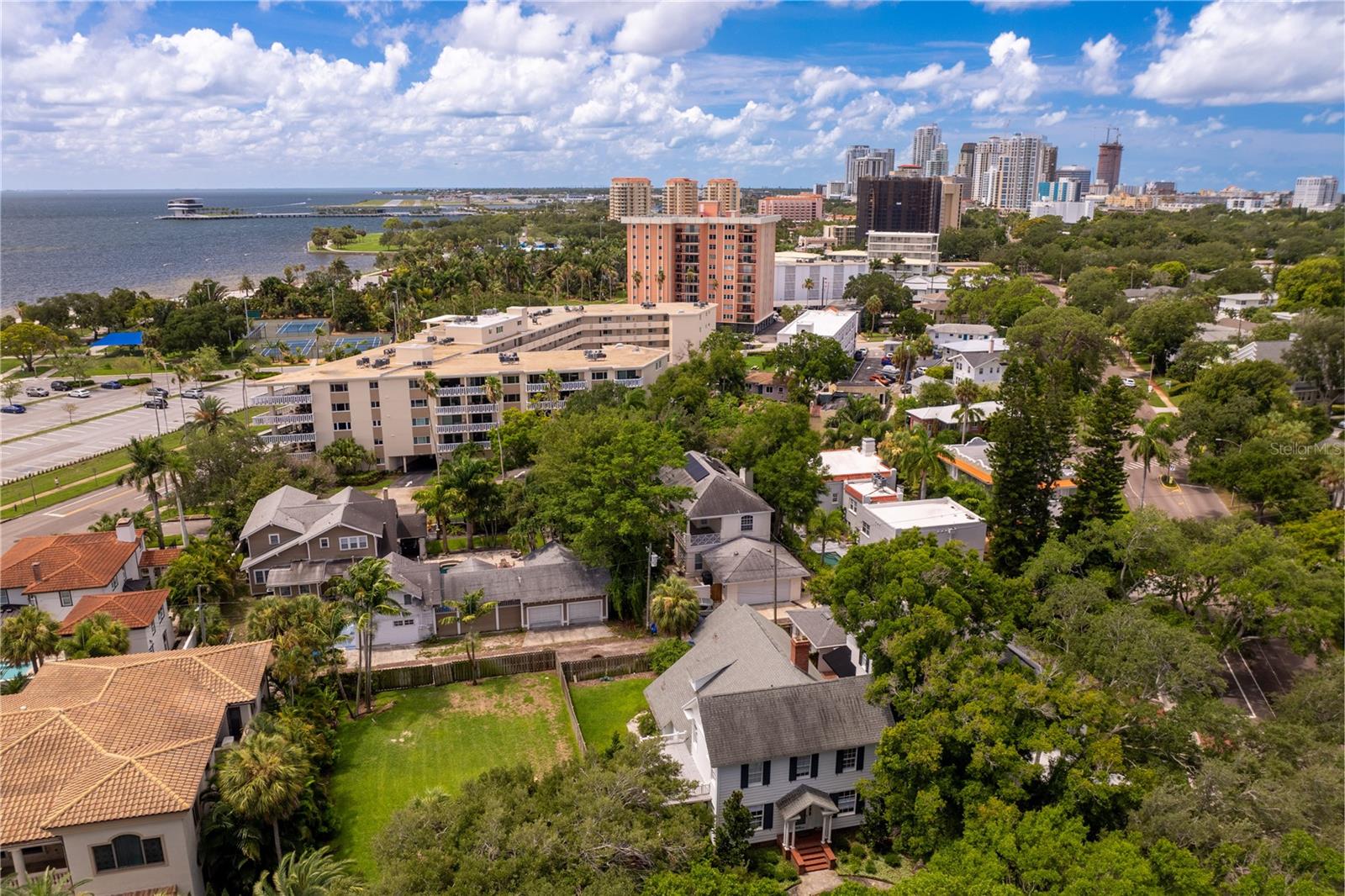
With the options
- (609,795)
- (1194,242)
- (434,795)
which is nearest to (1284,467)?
(609,795)

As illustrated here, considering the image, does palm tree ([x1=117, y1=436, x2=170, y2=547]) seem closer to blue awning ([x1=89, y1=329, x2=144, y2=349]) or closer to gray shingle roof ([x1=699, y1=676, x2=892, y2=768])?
gray shingle roof ([x1=699, y1=676, x2=892, y2=768])

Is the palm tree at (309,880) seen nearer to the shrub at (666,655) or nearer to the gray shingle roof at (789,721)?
the gray shingle roof at (789,721)

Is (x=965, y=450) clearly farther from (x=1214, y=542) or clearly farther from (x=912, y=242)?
(x=912, y=242)

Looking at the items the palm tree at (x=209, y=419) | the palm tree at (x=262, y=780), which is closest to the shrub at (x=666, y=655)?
the palm tree at (x=262, y=780)

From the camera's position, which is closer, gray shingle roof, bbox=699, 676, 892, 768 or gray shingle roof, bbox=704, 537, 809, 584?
gray shingle roof, bbox=699, 676, 892, 768

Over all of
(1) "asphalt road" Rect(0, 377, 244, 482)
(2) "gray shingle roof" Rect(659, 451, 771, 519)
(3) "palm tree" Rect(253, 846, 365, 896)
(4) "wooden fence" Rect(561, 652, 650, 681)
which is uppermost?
(2) "gray shingle roof" Rect(659, 451, 771, 519)

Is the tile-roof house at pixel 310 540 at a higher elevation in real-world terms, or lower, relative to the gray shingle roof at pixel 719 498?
lower

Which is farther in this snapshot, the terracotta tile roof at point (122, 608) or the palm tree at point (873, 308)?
the palm tree at point (873, 308)

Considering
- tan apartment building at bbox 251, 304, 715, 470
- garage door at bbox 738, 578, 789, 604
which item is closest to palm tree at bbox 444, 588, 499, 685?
garage door at bbox 738, 578, 789, 604
